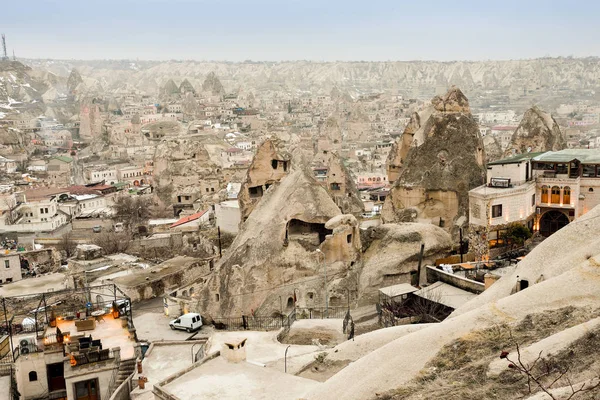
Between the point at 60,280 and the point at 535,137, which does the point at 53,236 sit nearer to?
the point at 60,280

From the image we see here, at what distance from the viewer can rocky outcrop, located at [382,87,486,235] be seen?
91.7 feet

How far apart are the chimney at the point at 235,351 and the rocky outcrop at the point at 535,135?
30096 millimetres

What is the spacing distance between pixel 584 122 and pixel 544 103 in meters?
39.8

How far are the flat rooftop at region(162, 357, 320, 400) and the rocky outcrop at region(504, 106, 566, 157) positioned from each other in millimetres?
30410

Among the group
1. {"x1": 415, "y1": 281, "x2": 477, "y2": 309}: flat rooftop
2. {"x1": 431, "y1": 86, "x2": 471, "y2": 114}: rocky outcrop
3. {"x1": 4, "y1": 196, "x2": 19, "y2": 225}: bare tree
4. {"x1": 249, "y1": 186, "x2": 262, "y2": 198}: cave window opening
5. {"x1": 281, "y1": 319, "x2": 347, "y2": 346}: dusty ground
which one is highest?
{"x1": 431, "y1": 86, "x2": 471, "y2": 114}: rocky outcrop

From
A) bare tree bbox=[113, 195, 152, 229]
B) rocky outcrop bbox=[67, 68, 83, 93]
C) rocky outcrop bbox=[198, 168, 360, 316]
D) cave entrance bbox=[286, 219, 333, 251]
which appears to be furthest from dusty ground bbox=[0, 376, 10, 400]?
rocky outcrop bbox=[67, 68, 83, 93]

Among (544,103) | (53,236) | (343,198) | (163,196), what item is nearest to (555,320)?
(343,198)

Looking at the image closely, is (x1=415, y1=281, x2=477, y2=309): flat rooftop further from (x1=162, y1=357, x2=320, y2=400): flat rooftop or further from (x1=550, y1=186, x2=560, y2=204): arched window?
(x1=162, y1=357, x2=320, y2=400): flat rooftop

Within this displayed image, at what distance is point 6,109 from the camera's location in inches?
4860

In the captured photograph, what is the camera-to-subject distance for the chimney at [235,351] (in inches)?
521

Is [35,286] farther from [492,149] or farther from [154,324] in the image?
[492,149]

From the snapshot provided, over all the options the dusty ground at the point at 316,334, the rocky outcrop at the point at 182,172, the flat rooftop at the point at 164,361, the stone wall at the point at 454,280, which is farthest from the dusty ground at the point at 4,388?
the rocky outcrop at the point at 182,172

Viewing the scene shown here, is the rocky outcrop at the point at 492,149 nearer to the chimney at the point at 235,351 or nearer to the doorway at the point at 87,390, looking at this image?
the doorway at the point at 87,390

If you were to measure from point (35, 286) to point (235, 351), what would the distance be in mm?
20996
